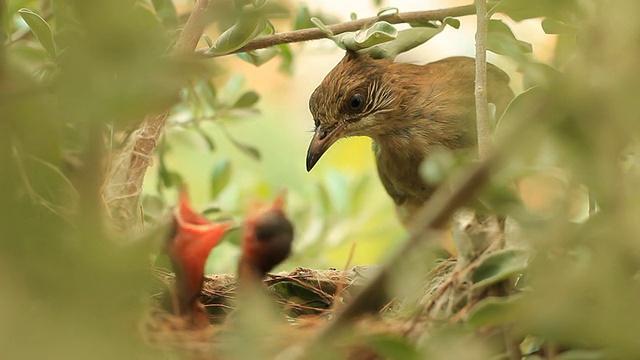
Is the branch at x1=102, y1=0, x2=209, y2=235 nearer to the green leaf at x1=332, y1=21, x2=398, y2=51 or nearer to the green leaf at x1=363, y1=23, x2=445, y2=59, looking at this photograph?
the green leaf at x1=332, y1=21, x2=398, y2=51

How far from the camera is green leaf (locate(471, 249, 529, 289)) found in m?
0.88

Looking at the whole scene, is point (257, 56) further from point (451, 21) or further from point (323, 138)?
point (323, 138)

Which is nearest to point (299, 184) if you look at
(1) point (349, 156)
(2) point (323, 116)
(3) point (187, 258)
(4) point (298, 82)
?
(1) point (349, 156)

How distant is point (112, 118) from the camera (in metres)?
0.60

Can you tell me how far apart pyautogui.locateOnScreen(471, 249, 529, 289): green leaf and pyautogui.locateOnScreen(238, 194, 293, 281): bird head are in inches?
15.4

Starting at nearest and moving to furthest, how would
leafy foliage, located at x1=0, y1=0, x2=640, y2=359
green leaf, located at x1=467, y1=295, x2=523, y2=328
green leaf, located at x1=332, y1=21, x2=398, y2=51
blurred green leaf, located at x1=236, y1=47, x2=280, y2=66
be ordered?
leafy foliage, located at x1=0, y1=0, x2=640, y2=359 < green leaf, located at x1=467, y1=295, x2=523, y2=328 < green leaf, located at x1=332, y1=21, x2=398, y2=51 < blurred green leaf, located at x1=236, y1=47, x2=280, y2=66

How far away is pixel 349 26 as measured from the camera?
5.14ft

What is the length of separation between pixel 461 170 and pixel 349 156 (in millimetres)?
2705

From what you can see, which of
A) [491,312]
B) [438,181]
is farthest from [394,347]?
[438,181]

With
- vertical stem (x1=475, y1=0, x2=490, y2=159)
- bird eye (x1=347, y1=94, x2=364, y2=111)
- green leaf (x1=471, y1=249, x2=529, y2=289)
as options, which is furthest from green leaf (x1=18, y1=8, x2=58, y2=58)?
bird eye (x1=347, y1=94, x2=364, y2=111)

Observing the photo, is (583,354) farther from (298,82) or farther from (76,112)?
(298,82)

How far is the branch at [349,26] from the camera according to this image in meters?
1.49

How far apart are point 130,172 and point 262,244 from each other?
1.23 ft

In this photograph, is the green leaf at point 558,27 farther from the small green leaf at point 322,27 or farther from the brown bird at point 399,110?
the brown bird at point 399,110
